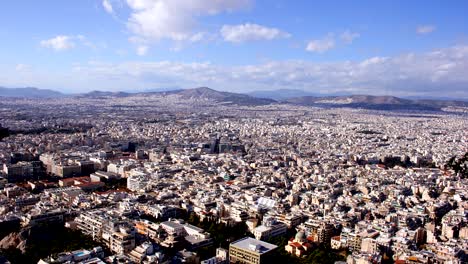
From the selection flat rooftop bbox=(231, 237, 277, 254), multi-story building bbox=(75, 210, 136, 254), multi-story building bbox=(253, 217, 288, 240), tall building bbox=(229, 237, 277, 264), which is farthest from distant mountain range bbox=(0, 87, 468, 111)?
tall building bbox=(229, 237, 277, 264)

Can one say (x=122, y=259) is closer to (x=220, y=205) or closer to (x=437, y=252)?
(x=220, y=205)

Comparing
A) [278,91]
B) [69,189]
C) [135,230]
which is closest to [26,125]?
[69,189]

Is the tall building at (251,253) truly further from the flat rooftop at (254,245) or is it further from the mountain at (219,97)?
the mountain at (219,97)

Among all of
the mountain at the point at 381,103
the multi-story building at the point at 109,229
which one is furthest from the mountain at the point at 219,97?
the multi-story building at the point at 109,229

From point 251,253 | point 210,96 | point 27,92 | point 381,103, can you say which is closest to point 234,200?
point 251,253

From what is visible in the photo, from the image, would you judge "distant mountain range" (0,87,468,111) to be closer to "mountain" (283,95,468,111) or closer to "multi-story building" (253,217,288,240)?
"mountain" (283,95,468,111)
